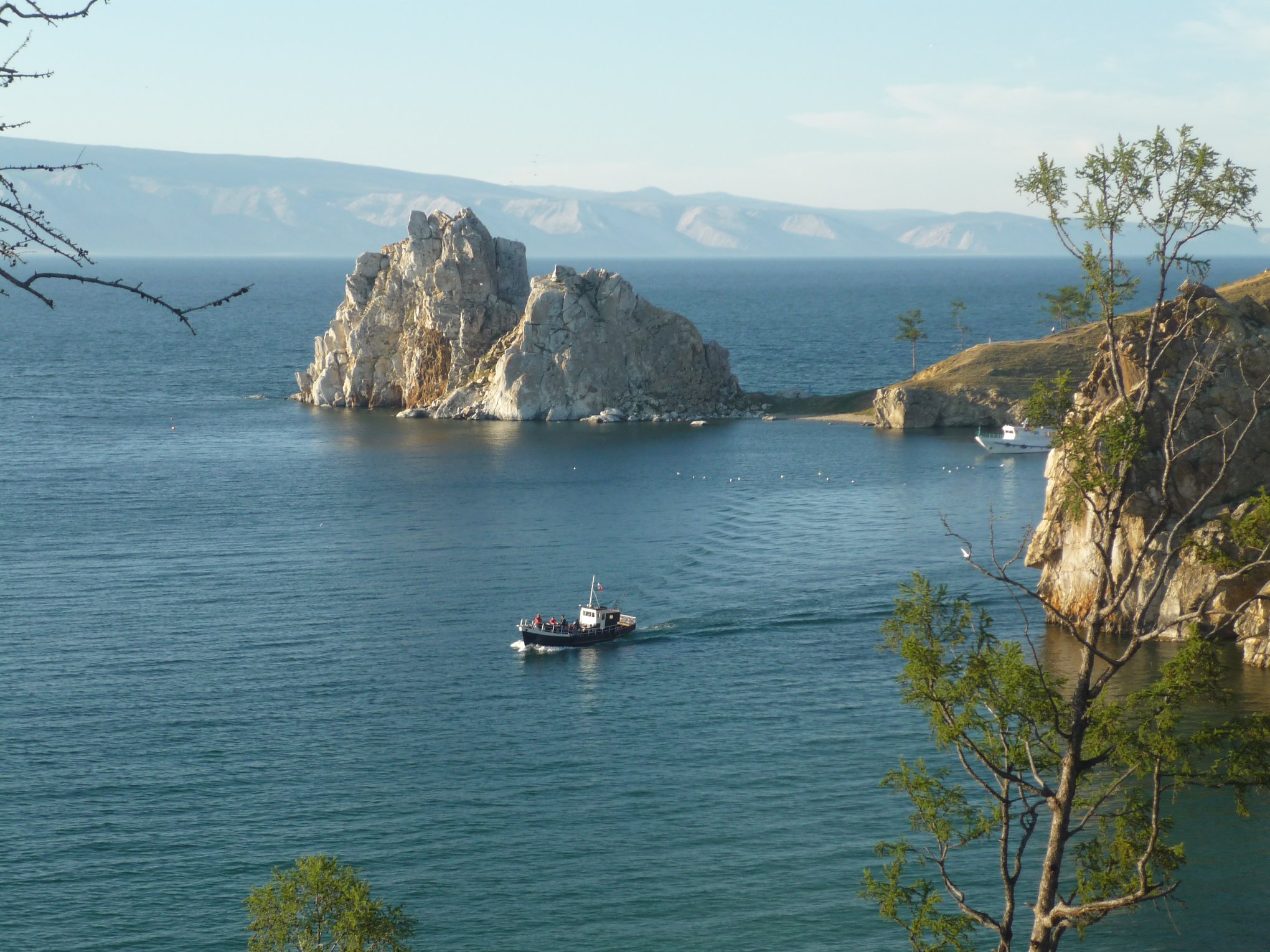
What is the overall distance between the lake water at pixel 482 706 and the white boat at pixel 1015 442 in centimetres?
1626

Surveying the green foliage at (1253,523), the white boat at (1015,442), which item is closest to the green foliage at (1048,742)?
the green foliage at (1253,523)

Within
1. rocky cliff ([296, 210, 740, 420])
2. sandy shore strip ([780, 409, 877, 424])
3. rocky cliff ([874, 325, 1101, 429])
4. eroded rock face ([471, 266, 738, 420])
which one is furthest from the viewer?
rocky cliff ([296, 210, 740, 420])

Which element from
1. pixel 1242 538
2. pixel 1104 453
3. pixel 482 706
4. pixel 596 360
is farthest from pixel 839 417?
pixel 1242 538

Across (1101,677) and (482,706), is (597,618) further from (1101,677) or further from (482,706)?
(1101,677)

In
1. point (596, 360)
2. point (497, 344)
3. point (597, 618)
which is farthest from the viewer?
point (497, 344)

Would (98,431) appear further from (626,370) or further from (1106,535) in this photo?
(1106,535)

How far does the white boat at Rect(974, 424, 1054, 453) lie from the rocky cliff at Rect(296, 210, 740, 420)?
40403mm

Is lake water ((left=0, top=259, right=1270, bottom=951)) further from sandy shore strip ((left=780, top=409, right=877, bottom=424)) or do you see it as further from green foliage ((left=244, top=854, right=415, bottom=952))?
sandy shore strip ((left=780, top=409, right=877, bottom=424))

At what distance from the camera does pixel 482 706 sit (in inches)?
2630

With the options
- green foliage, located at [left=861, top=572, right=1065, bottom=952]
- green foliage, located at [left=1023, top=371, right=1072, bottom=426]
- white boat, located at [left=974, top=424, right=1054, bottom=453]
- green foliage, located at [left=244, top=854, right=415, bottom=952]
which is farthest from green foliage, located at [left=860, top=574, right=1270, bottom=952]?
white boat, located at [left=974, top=424, right=1054, bottom=453]

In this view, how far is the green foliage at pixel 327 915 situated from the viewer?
3027cm

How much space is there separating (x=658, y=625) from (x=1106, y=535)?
183 feet

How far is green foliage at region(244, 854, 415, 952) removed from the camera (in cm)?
3027

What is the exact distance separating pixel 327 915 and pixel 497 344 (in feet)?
496
